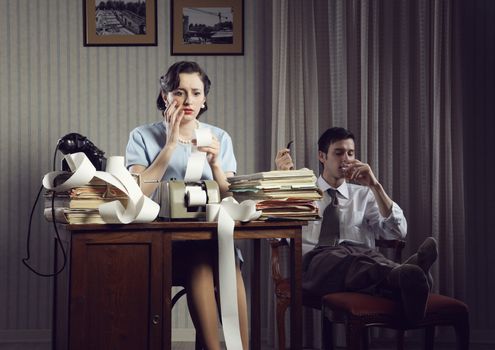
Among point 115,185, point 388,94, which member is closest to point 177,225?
point 115,185

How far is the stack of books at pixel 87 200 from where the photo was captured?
189cm

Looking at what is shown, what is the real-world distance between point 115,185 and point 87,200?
9 centimetres

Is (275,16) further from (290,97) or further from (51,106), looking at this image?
(51,106)

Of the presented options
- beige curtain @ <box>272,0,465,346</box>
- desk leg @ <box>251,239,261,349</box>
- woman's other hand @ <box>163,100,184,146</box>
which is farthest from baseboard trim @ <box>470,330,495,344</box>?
woman's other hand @ <box>163,100,184,146</box>

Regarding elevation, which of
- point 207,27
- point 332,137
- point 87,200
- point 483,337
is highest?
point 207,27

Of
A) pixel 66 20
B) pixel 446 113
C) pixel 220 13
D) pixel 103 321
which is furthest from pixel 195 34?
pixel 103 321

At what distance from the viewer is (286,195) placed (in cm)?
203

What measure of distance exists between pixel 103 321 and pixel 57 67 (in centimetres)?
203

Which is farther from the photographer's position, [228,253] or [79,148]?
[79,148]

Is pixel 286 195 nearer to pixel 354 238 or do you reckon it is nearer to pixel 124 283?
pixel 124 283

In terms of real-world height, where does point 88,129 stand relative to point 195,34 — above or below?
below

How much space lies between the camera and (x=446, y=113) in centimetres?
338

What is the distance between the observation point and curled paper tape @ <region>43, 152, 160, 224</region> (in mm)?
1874

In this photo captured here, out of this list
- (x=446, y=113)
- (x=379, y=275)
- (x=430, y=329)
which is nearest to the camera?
(x=379, y=275)
